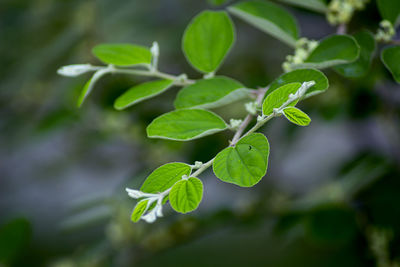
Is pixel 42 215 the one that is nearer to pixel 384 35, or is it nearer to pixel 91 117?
pixel 91 117

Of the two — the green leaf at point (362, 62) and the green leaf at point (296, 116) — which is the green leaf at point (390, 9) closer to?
Answer: the green leaf at point (362, 62)

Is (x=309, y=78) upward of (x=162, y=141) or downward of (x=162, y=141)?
upward

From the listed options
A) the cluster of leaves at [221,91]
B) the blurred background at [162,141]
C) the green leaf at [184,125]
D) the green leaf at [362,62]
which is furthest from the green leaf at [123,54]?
the blurred background at [162,141]

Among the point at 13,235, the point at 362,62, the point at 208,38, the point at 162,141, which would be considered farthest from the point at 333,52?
the point at 13,235

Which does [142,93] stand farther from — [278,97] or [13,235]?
[13,235]

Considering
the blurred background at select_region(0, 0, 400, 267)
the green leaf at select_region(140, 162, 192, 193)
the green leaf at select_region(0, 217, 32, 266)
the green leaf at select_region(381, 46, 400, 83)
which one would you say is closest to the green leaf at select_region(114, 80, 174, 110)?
the green leaf at select_region(140, 162, 192, 193)

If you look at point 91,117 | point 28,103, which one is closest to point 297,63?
point 91,117
